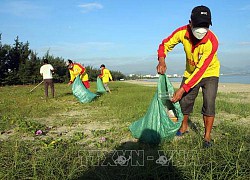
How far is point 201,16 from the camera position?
3043mm

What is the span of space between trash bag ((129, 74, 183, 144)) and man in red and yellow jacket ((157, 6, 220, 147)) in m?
0.27

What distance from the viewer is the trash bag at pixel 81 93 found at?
30.0 ft

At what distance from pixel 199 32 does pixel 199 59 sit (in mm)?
499

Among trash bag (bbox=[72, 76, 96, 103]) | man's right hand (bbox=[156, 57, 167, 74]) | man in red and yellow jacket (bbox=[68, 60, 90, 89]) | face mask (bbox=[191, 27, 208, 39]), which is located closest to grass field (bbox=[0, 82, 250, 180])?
man's right hand (bbox=[156, 57, 167, 74])

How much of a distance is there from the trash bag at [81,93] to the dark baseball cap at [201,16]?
6526 mm

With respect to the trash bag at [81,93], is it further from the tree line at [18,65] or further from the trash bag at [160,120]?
the tree line at [18,65]

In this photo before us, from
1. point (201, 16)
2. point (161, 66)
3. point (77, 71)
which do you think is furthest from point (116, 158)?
point (77, 71)

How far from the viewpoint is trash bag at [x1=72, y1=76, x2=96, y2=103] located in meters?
9.16

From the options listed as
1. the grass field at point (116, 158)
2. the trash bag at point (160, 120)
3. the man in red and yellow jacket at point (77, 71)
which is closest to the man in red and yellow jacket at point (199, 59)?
the trash bag at point (160, 120)

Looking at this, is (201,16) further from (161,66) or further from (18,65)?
(18,65)

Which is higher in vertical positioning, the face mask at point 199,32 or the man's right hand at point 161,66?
the face mask at point 199,32

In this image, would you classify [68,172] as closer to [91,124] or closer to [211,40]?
[211,40]

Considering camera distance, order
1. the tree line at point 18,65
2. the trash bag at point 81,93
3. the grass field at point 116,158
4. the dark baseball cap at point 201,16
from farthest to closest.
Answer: the tree line at point 18,65
the trash bag at point 81,93
the dark baseball cap at point 201,16
the grass field at point 116,158

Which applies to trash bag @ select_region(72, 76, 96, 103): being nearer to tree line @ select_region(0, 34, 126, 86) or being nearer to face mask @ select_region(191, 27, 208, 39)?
face mask @ select_region(191, 27, 208, 39)
